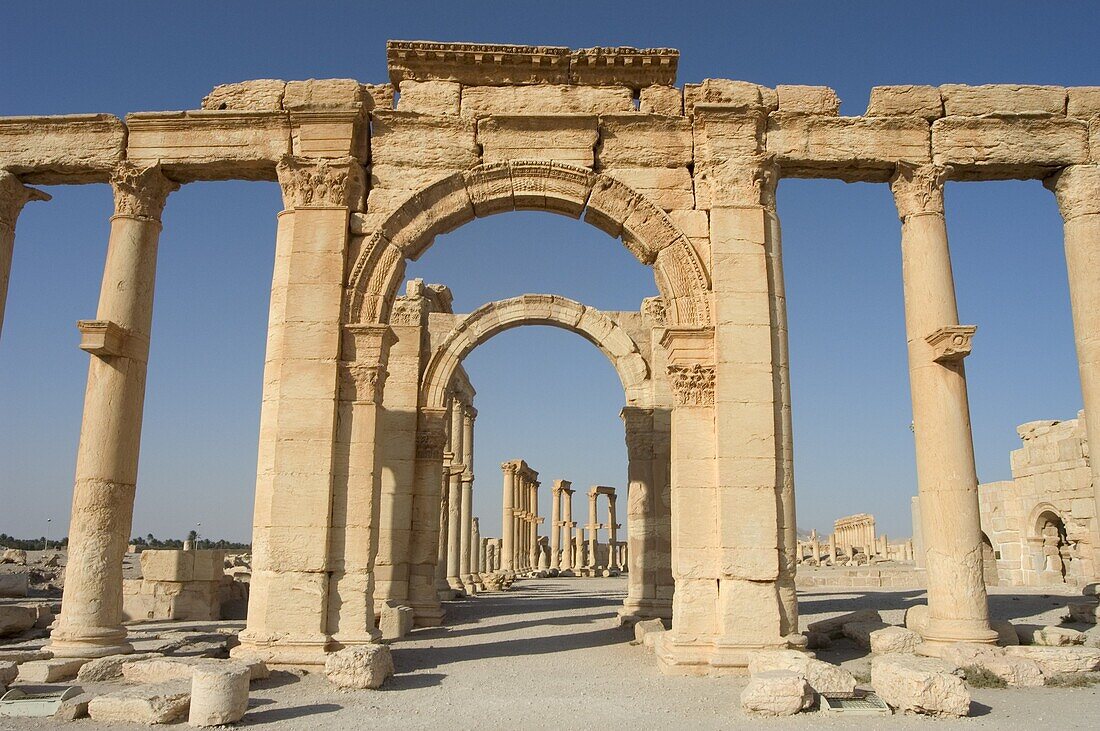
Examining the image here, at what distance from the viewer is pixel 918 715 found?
25.9 ft

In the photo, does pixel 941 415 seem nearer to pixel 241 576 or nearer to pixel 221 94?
pixel 221 94

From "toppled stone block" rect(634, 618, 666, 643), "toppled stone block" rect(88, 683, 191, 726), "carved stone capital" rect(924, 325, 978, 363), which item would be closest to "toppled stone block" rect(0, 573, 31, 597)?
"toppled stone block" rect(88, 683, 191, 726)

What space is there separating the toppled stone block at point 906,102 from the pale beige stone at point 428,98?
607 cm

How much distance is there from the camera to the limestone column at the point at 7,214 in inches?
494

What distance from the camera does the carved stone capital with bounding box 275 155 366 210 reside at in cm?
1185

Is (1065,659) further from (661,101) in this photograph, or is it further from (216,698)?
(216,698)

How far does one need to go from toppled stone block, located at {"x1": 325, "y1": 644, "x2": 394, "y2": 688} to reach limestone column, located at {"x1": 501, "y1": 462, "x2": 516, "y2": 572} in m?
27.4

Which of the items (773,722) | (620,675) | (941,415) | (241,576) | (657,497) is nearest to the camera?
(773,722)

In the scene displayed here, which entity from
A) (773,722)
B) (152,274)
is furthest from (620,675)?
(152,274)

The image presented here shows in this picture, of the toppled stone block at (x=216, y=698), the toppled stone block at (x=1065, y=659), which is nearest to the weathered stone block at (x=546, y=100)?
the toppled stone block at (x=216, y=698)

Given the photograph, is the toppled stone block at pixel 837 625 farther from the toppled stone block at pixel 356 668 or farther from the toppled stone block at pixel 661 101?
the toppled stone block at pixel 661 101

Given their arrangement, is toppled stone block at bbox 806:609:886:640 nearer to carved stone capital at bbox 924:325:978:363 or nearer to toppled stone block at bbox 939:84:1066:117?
carved stone capital at bbox 924:325:978:363

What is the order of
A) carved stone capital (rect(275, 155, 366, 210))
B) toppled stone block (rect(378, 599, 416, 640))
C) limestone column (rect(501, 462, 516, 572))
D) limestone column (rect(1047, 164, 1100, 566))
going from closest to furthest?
limestone column (rect(1047, 164, 1100, 566)) → carved stone capital (rect(275, 155, 366, 210)) → toppled stone block (rect(378, 599, 416, 640)) → limestone column (rect(501, 462, 516, 572))

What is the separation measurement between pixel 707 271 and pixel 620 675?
5463 mm
